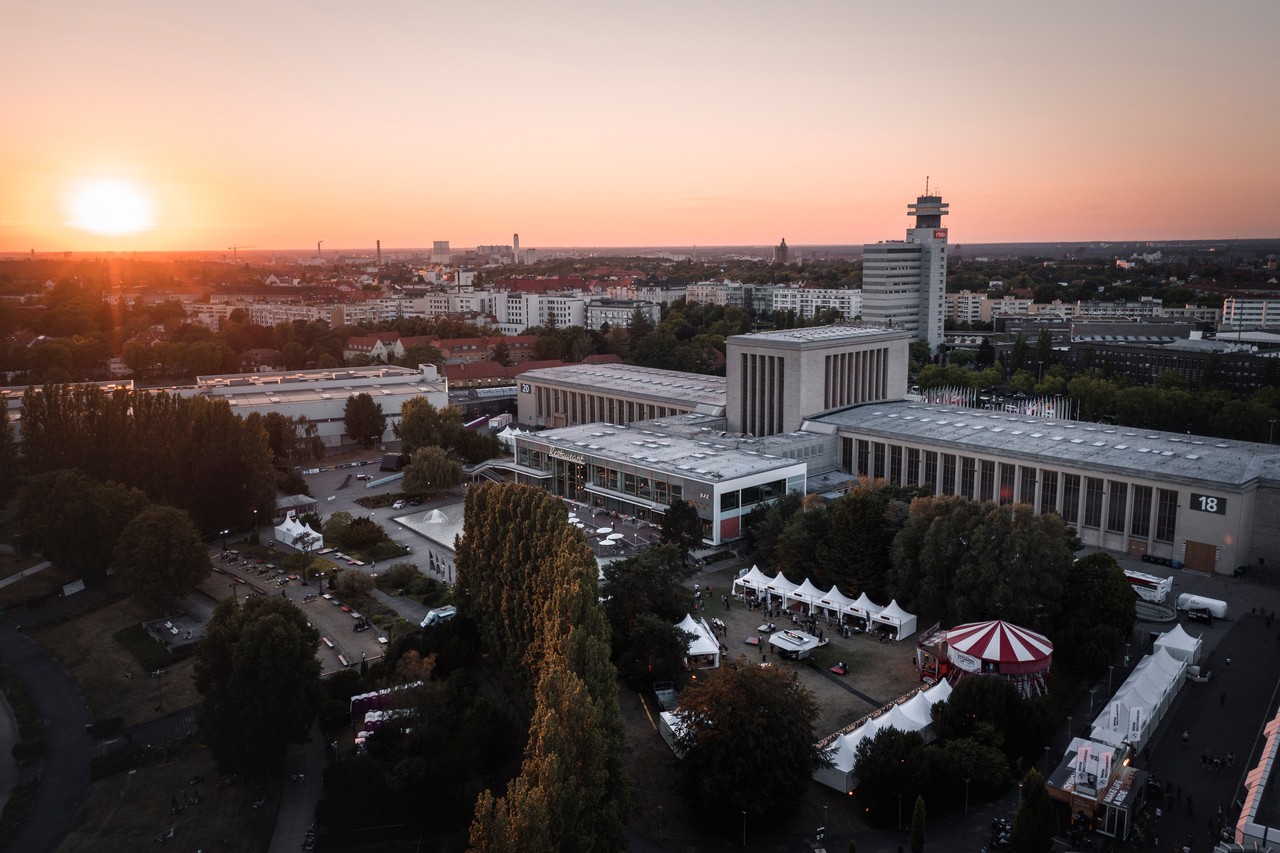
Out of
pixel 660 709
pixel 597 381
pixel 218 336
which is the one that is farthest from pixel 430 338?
pixel 660 709

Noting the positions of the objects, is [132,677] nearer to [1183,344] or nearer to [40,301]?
[1183,344]

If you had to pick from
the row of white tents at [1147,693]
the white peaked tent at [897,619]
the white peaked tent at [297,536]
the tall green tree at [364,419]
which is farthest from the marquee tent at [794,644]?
the tall green tree at [364,419]

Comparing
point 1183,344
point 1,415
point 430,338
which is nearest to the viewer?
point 1,415

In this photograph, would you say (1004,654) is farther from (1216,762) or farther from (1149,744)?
(1216,762)

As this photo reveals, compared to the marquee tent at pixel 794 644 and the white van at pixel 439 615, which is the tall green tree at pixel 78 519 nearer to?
the white van at pixel 439 615

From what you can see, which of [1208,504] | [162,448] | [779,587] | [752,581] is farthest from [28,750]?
[1208,504]

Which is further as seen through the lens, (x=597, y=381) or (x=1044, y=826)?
(x=597, y=381)
